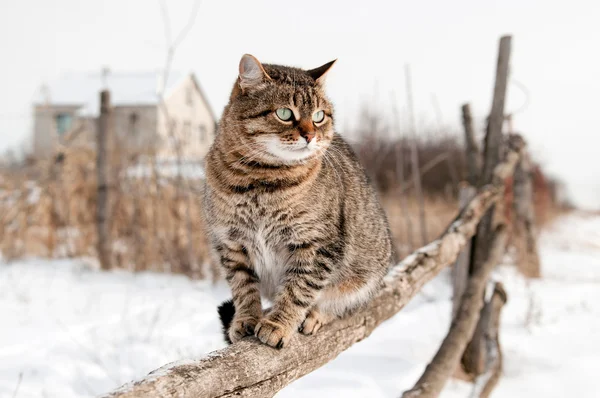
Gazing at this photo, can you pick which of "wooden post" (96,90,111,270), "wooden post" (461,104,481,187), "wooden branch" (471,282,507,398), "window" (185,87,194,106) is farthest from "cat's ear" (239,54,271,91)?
"window" (185,87,194,106)

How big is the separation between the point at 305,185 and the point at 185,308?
3.42 meters

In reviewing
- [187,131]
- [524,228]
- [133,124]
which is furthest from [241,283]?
[524,228]

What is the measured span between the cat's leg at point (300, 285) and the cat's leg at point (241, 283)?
11 cm

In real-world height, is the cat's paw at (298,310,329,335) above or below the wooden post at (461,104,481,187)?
below

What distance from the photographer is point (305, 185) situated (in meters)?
2.06

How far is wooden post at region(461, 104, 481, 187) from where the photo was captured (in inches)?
181

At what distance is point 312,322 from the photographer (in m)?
2.05

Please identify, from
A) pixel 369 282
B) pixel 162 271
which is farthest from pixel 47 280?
pixel 369 282

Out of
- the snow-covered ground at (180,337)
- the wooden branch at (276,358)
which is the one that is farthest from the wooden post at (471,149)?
the wooden branch at (276,358)

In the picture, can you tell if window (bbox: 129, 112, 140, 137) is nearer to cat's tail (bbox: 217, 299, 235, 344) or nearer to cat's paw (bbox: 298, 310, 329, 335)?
cat's tail (bbox: 217, 299, 235, 344)

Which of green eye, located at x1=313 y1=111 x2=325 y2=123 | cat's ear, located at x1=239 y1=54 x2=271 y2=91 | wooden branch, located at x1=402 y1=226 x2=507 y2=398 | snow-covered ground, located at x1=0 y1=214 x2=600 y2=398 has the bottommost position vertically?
snow-covered ground, located at x1=0 y1=214 x2=600 y2=398

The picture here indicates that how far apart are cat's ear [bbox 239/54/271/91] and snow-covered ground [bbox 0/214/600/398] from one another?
4.78 feet

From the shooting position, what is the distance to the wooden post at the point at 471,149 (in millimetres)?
4586

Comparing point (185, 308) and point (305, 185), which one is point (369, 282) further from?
point (185, 308)
